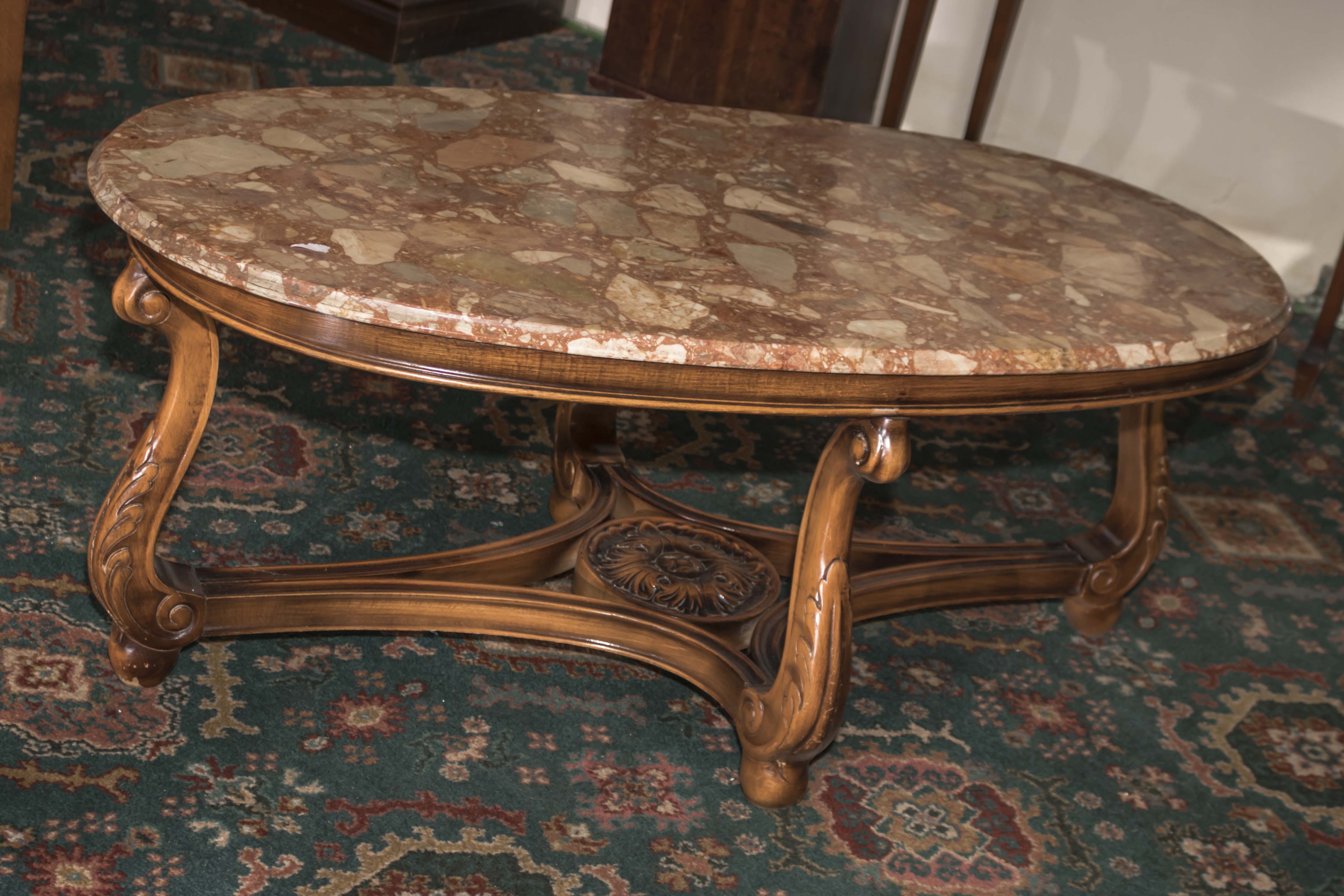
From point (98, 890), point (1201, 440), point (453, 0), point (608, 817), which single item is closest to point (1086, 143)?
point (1201, 440)

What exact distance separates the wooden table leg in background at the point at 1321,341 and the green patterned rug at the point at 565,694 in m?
0.51

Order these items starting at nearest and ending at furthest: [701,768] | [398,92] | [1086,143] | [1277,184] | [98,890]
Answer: [98,890], [701,768], [398,92], [1277,184], [1086,143]

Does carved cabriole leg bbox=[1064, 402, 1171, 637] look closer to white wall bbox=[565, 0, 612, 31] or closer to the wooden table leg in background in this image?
the wooden table leg in background

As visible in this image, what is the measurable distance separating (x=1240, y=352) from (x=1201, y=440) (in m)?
1.71

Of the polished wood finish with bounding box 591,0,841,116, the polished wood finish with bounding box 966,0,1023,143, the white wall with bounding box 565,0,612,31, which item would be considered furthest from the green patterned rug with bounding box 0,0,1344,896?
the white wall with bounding box 565,0,612,31

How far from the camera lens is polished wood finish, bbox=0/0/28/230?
2939 millimetres

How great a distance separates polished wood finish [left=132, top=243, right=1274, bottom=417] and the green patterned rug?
0.67m

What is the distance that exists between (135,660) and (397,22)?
357 centimetres

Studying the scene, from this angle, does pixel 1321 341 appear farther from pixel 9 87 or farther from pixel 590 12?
pixel 9 87

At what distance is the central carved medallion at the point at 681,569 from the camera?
7.54 feet

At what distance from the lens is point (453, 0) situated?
5320 millimetres

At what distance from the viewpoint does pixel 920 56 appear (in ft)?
15.2

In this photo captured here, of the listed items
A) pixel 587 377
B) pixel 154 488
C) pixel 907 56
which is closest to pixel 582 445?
pixel 154 488

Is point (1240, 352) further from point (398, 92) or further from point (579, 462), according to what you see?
point (398, 92)
